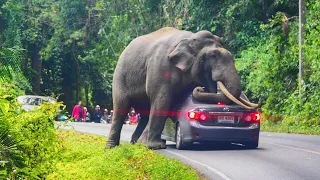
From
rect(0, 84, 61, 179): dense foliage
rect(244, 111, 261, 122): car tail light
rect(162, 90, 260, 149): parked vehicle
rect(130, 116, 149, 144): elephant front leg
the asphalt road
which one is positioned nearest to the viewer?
rect(0, 84, 61, 179): dense foliage

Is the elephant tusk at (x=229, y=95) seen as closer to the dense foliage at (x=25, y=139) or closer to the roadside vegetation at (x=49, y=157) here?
the roadside vegetation at (x=49, y=157)

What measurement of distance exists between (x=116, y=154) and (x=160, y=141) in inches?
91.2

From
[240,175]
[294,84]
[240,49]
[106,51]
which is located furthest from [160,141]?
[106,51]

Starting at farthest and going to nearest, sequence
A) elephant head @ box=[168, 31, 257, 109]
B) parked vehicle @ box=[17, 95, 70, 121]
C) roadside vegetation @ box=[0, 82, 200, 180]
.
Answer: elephant head @ box=[168, 31, 257, 109] → parked vehicle @ box=[17, 95, 70, 121] → roadside vegetation @ box=[0, 82, 200, 180]

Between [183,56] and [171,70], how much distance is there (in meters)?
0.44

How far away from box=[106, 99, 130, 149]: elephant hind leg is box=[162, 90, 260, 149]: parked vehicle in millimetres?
2078

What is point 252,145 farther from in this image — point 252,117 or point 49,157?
point 49,157

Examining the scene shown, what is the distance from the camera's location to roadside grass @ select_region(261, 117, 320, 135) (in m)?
28.5

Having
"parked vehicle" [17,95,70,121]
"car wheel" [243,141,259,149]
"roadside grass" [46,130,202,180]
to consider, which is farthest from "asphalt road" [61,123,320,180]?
"parked vehicle" [17,95,70,121]

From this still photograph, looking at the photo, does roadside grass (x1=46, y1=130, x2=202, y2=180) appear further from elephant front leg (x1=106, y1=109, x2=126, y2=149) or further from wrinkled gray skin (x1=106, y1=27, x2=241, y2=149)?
elephant front leg (x1=106, y1=109, x2=126, y2=149)

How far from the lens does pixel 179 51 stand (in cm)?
1739

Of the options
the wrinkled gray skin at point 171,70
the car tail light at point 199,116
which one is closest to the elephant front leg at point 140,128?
the wrinkled gray skin at point 171,70

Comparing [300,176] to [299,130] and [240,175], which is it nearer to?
[240,175]

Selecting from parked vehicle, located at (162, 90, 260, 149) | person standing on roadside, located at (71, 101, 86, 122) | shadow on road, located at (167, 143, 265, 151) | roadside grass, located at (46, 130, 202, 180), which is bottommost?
person standing on roadside, located at (71, 101, 86, 122)
